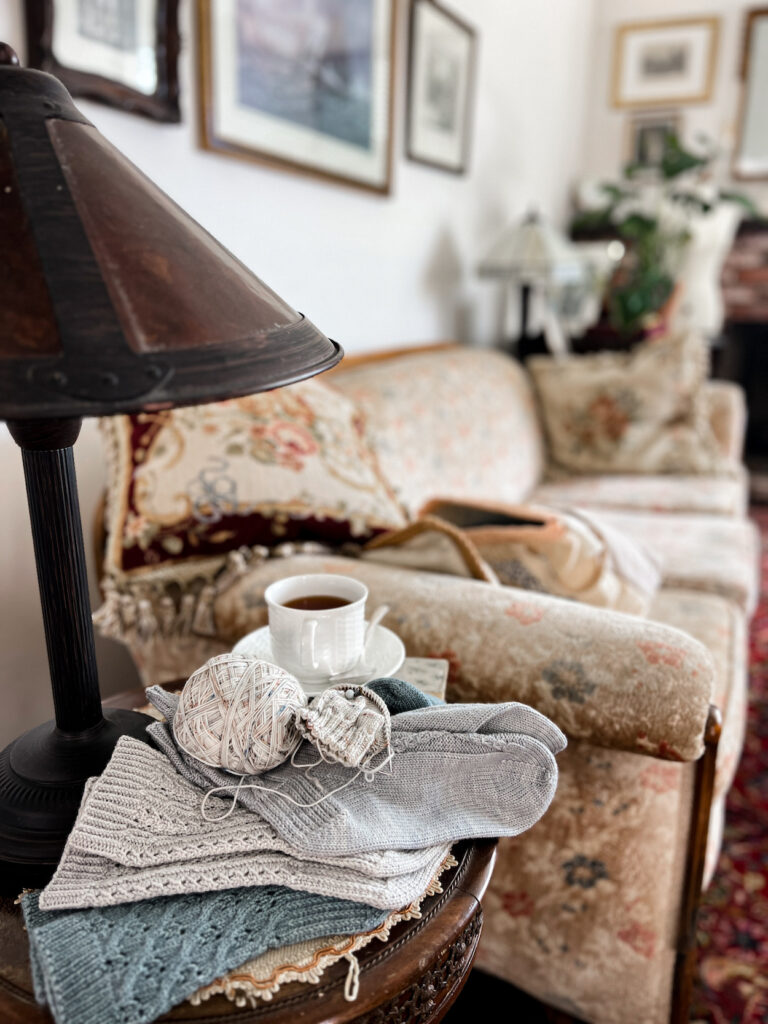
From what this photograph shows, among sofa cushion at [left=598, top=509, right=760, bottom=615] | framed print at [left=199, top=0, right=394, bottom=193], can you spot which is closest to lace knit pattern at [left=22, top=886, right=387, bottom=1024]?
sofa cushion at [left=598, top=509, right=760, bottom=615]

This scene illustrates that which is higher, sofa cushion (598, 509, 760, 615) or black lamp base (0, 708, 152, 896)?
black lamp base (0, 708, 152, 896)

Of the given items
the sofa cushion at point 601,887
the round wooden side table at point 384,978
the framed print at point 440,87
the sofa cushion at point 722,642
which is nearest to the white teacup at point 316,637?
the round wooden side table at point 384,978

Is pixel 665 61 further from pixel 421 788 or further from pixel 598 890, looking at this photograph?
pixel 421 788

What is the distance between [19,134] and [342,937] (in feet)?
1.82

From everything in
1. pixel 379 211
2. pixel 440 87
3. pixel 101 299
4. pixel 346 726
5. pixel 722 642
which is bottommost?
pixel 722 642

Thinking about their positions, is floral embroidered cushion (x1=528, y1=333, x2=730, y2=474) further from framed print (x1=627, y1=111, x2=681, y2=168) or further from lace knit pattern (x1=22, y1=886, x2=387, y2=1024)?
lace knit pattern (x1=22, y1=886, x2=387, y2=1024)

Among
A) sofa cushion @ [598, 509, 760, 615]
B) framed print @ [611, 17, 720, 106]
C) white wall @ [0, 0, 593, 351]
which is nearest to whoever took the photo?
white wall @ [0, 0, 593, 351]

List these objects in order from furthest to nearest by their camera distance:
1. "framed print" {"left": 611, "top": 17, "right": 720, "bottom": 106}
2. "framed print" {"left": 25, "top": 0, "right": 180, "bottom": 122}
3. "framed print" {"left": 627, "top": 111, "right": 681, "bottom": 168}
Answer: "framed print" {"left": 627, "top": 111, "right": 681, "bottom": 168}
"framed print" {"left": 611, "top": 17, "right": 720, "bottom": 106}
"framed print" {"left": 25, "top": 0, "right": 180, "bottom": 122}

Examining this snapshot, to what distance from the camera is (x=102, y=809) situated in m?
0.55

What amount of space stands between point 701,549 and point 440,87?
1553 mm

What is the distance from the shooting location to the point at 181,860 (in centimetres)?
54

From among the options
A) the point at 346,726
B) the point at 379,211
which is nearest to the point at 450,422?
the point at 379,211

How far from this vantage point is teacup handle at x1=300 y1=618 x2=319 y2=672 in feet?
2.40

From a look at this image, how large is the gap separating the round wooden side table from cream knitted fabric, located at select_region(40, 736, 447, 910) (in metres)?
0.03
